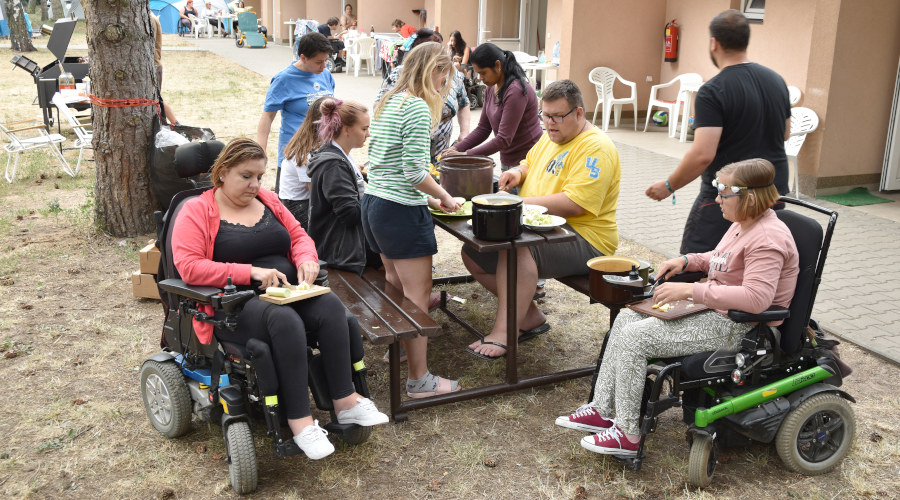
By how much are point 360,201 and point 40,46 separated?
26840 mm

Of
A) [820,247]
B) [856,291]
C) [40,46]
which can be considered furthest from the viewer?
[40,46]

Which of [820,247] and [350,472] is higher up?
[820,247]

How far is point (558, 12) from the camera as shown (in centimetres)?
1577

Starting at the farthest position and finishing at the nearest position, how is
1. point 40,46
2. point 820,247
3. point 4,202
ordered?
1. point 40,46
2. point 4,202
3. point 820,247

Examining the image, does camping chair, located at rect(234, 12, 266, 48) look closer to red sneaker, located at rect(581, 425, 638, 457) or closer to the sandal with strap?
the sandal with strap

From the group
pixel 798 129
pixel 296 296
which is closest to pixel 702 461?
pixel 296 296

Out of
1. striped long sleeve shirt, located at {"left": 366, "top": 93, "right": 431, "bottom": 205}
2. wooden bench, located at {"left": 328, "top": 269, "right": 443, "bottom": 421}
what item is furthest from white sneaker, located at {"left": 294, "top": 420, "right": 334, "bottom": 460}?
striped long sleeve shirt, located at {"left": 366, "top": 93, "right": 431, "bottom": 205}

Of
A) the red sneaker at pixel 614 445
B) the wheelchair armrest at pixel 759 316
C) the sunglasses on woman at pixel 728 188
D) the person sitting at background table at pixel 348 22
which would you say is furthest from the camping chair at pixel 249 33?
the wheelchair armrest at pixel 759 316

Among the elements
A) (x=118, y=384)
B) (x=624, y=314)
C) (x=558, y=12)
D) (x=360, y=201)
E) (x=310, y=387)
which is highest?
(x=558, y=12)

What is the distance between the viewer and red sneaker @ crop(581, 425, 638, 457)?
11.1 feet

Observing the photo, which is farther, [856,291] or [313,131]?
[856,291]

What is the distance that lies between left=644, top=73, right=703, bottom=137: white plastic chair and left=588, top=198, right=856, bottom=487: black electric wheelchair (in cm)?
852

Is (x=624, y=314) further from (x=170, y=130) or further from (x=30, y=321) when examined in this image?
(x=170, y=130)

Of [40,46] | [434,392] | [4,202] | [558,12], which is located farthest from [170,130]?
[40,46]
